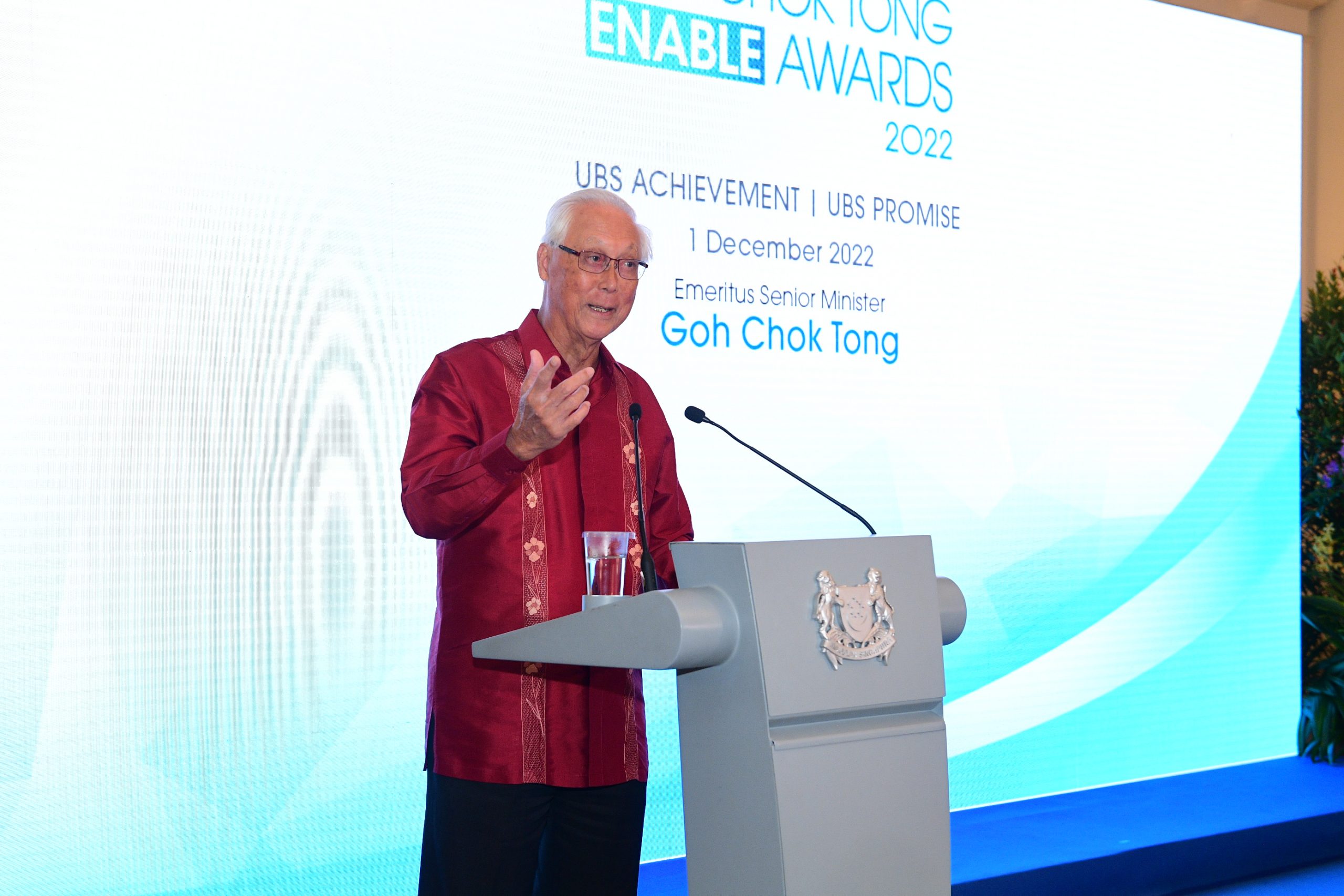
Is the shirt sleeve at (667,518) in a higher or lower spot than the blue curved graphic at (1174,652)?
higher

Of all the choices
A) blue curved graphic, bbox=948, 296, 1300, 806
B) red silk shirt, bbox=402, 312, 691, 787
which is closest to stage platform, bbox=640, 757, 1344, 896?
blue curved graphic, bbox=948, 296, 1300, 806

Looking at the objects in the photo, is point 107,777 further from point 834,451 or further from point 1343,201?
point 1343,201

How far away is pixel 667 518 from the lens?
210 centimetres

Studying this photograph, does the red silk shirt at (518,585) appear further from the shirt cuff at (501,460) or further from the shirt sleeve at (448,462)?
the shirt cuff at (501,460)

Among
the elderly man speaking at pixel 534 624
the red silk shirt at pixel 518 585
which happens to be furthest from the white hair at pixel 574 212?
the red silk shirt at pixel 518 585

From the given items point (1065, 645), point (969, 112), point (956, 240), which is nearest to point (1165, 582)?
point (1065, 645)

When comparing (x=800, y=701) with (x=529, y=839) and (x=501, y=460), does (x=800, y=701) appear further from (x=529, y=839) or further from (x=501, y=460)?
(x=529, y=839)

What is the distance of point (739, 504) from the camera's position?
11.9 ft

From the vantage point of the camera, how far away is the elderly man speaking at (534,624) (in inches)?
74.0

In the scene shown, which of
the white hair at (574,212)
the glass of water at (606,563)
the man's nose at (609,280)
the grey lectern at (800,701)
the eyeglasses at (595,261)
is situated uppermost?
the white hair at (574,212)

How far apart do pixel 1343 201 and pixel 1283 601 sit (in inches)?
79.1

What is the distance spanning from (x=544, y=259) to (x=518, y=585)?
0.57m

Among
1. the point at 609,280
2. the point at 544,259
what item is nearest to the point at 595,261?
the point at 609,280

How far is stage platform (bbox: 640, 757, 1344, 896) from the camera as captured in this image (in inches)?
136
